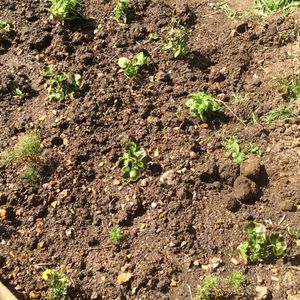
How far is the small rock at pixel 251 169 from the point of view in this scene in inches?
141

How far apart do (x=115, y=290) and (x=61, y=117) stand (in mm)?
1459

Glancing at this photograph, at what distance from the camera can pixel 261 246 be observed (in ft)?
10.7

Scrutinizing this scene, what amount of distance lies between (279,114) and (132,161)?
1.21 meters

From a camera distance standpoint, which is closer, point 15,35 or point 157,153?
point 157,153

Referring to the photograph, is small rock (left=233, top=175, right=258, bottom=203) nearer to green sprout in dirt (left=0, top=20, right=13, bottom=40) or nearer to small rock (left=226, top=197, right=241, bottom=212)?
small rock (left=226, top=197, right=241, bottom=212)

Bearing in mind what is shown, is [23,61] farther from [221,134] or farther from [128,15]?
[221,134]

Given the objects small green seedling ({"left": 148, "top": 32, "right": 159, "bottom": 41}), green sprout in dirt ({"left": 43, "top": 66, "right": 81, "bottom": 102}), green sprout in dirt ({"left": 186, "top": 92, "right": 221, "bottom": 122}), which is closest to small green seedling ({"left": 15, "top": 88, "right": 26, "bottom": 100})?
green sprout in dirt ({"left": 43, "top": 66, "right": 81, "bottom": 102})

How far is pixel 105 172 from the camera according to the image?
12.3 feet

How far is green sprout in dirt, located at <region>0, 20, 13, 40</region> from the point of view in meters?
4.48

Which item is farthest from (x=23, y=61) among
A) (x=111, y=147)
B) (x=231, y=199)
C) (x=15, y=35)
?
(x=231, y=199)

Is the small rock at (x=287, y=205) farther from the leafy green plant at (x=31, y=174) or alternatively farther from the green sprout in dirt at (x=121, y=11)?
the green sprout in dirt at (x=121, y=11)

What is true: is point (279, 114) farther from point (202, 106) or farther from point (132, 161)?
point (132, 161)

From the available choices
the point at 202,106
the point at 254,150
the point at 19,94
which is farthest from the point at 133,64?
the point at 254,150

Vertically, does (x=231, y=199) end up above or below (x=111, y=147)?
below
